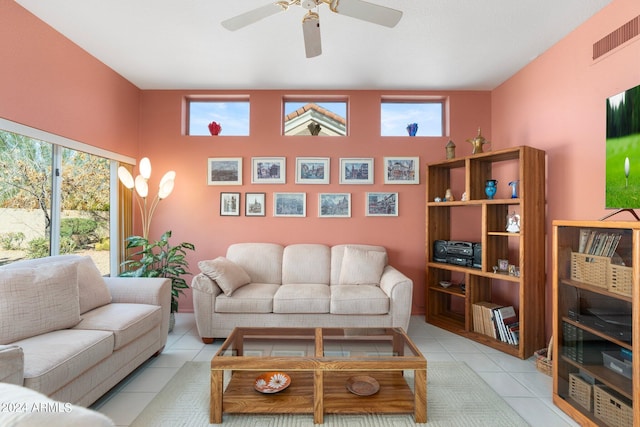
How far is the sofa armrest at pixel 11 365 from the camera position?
Result: 1.33 metres

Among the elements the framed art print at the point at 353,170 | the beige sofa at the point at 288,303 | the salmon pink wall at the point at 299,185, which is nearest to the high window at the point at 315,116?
the salmon pink wall at the point at 299,185

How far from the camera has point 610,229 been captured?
1.73 m

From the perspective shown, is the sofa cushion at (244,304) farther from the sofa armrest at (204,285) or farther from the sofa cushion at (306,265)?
the sofa cushion at (306,265)

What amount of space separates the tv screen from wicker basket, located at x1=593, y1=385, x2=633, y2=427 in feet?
3.73

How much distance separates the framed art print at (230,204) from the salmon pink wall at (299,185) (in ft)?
0.23

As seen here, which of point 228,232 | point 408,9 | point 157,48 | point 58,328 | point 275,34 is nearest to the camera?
point 58,328

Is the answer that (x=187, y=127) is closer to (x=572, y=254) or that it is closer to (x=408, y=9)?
(x=408, y=9)

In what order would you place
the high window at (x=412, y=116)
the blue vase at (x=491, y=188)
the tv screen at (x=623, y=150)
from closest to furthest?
the tv screen at (x=623, y=150), the blue vase at (x=491, y=188), the high window at (x=412, y=116)

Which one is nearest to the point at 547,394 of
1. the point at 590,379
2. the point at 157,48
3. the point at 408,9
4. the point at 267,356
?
the point at 590,379

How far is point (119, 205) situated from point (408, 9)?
11.8ft

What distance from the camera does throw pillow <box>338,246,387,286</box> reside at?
3.35m

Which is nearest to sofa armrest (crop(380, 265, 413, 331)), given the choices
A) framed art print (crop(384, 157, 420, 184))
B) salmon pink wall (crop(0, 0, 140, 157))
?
framed art print (crop(384, 157, 420, 184))

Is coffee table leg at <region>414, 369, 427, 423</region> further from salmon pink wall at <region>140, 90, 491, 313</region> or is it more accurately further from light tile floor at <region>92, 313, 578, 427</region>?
salmon pink wall at <region>140, 90, 491, 313</region>

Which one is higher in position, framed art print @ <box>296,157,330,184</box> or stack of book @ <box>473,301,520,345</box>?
framed art print @ <box>296,157,330,184</box>
